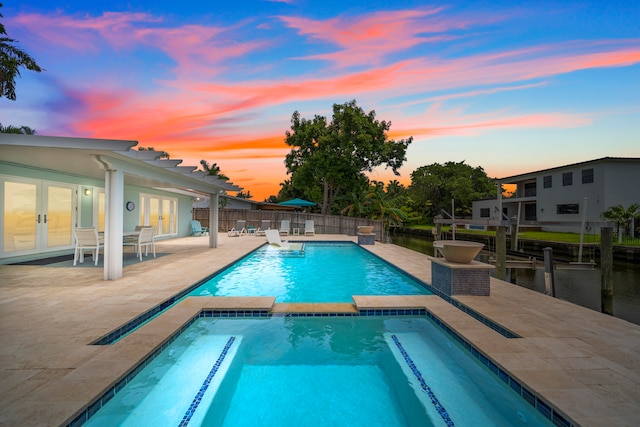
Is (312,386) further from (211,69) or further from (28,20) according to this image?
(28,20)

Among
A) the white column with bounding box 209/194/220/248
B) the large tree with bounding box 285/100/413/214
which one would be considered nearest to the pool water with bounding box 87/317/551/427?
the white column with bounding box 209/194/220/248

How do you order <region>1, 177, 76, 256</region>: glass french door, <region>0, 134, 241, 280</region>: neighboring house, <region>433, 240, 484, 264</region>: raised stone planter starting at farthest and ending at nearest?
<region>1, 177, 76, 256</region>: glass french door, <region>0, 134, 241, 280</region>: neighboring house, <region>433, 240, 484, 264</region>: raised stone planter

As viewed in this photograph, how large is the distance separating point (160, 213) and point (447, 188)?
38896 millimetres

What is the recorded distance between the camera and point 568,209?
2622cm

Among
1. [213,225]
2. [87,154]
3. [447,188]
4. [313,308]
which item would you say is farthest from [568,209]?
→ [87,154]

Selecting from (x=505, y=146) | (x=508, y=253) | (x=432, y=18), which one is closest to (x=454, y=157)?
(x=505, y=146)

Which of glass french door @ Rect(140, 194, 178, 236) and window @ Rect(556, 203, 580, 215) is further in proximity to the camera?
window @ Rect(556, 203, 580, 215)

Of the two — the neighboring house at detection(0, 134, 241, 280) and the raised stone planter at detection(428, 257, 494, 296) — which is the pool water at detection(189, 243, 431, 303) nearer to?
the raised stone planter at detection(428, 257, 494, 296)

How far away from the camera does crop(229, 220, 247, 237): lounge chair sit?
1942 centimetres

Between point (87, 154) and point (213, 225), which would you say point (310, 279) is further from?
point (213, 225)

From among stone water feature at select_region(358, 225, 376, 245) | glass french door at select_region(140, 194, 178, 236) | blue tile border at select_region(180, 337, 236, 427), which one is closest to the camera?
blue tile border at select_region(180, 337, 236, 427)

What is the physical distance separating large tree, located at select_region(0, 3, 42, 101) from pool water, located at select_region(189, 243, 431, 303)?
16960 mm

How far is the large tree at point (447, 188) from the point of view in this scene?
144 ft

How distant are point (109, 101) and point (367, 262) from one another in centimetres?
1237
